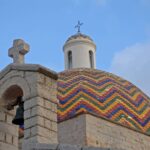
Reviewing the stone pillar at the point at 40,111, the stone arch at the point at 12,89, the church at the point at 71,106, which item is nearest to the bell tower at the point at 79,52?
the church at the point at 71,106

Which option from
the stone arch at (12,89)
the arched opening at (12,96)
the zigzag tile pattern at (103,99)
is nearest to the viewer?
the stone arch at (12,89)

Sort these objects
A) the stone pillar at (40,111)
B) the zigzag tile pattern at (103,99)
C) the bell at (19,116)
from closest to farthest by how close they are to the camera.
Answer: the stone pillar at (40,111) < the bell at (19,116) < the zigzag tile pattern at (103,99)

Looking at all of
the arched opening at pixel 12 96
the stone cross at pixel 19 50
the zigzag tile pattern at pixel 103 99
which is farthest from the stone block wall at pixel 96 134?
the stone cross at pixel 19 50

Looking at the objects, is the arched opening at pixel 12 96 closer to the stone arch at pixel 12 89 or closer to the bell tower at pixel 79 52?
the stone arch at pixel 12 89

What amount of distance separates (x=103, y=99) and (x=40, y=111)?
5.72 m

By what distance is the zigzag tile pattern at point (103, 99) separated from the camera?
10984 millimetres

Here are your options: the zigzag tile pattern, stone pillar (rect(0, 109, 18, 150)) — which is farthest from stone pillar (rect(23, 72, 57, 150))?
the zigzag tile pattern

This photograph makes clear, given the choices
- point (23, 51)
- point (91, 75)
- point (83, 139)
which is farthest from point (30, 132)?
point (91, 75)

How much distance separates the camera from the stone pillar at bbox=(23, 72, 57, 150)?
19.6ft

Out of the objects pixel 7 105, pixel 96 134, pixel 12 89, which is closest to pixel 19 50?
pixel 12 89

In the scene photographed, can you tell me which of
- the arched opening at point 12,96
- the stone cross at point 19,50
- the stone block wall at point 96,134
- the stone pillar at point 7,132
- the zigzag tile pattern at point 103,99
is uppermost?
the zigzag tile pattern at point 103,99

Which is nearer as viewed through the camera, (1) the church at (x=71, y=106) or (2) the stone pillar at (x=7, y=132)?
(1) the church at (x=71, y=106)

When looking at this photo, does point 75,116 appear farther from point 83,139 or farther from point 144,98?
point 144,98

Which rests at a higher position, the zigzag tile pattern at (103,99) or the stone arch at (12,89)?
the zigzag tile pattern at (103,99)
